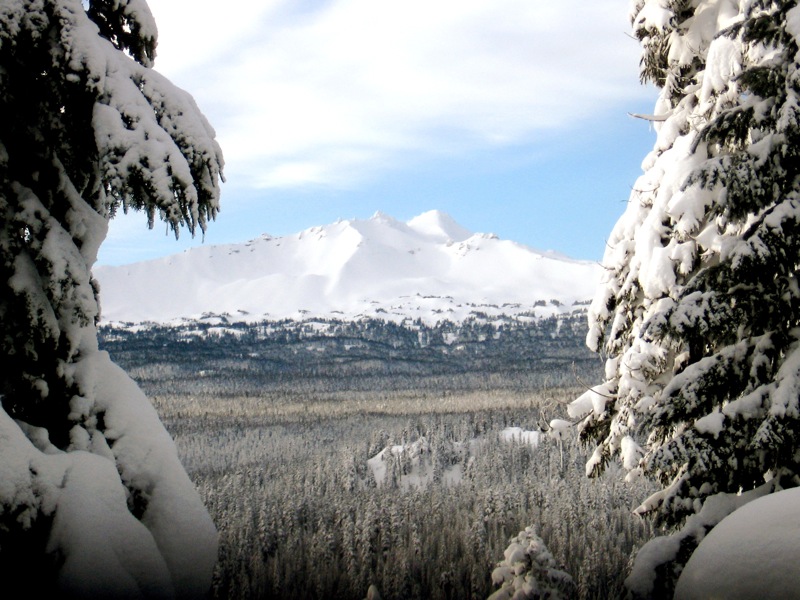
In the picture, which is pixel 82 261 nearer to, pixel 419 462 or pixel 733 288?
pixel 733 288

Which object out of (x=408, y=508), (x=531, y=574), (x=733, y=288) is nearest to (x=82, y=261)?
(x=733, y=288)

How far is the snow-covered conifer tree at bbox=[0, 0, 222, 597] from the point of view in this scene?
510 cm

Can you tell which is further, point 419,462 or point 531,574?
point 419,462

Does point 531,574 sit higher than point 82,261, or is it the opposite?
point 82,261

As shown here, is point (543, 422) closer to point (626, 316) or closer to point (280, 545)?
point (626, 316)

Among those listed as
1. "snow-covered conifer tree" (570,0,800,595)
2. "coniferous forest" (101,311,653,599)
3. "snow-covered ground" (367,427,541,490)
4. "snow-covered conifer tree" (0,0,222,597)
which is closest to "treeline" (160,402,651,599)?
"coniferous forest" (101,311,653,599)

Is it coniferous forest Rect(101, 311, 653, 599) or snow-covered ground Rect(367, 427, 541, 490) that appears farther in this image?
snow-covered ground Rect(367, 427, 541, 490)

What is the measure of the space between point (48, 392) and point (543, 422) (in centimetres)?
928

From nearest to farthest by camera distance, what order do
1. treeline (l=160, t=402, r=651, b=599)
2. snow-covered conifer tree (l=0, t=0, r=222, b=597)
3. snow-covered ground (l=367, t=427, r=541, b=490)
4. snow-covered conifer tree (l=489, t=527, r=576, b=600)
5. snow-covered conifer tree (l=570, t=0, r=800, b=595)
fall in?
snow-covered conifer tree (l=0, t=0, r=222, b=597), snow-covered conifer tree (l=570, t=0, r=800, b=595), snow-covered conifer tree (l=489, t=527, r=576, b=600), treeline (l=160, t=402, r=651, b=599), snow-covered ground (l=367, t=427, r=541, b=490)

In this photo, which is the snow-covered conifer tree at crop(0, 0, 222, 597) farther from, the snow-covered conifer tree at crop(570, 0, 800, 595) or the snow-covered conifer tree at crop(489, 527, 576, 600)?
the snow-covered conifer tree at crop(489, 527, 576, 600)

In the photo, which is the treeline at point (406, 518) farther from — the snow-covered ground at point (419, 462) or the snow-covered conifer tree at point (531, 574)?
the snow-covered conifer tree at point (531, 574)

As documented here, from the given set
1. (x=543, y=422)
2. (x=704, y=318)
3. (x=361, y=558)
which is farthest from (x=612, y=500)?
(x=704, y=318)

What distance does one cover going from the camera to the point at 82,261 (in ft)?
17.9

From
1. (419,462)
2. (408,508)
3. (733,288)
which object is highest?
(733,288)
